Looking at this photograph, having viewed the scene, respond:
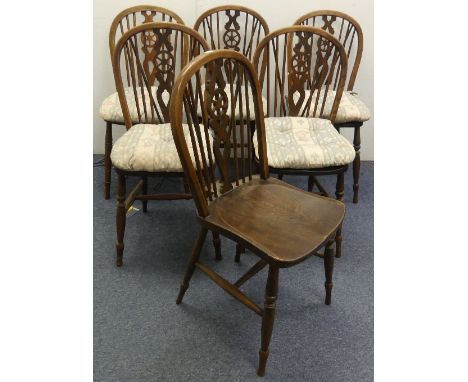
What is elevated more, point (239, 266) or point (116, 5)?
point (116, 5)

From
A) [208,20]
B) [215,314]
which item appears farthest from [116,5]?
[215,314]

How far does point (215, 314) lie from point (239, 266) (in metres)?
0.31

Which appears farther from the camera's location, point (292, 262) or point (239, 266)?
point (239, 266)

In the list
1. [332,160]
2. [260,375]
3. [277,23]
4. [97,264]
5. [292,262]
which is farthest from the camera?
[277,23]

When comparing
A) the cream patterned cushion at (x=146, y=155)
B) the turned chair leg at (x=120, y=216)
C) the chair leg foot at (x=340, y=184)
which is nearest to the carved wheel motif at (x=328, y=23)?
the chair leg foot at (x=340, y=184)

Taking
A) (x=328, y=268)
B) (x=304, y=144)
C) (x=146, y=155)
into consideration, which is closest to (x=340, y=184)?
(x=304, y=144)

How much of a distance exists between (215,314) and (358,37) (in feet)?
5.55

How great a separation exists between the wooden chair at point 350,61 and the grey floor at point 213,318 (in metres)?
0.50

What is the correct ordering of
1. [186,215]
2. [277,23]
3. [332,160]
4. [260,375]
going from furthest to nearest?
1. [277,23]
2. [186,215]
3. [332,160]
4. [260,375]

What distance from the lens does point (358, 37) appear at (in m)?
2.39

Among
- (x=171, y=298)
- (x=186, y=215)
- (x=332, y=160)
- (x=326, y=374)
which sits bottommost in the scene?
(x=326, y=374)

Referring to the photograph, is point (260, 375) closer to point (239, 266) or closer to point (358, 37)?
point (239, 266)

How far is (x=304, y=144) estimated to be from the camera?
174cm

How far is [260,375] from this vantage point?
4.68 feet
